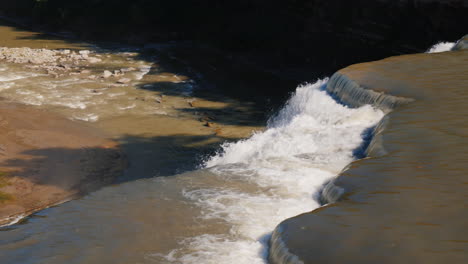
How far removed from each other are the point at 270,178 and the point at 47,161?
19.0 ft

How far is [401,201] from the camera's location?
5824mm

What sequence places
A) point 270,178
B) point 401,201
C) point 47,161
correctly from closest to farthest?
point 401,201 < point 270,178 < point 47,161

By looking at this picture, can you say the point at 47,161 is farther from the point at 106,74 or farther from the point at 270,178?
the point at 106,74

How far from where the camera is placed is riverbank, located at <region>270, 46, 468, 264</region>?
4965mm

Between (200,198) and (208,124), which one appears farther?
(208,124)

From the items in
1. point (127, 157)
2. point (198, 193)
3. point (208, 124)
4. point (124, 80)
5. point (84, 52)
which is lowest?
point (127, 157)

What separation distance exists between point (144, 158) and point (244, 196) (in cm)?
541

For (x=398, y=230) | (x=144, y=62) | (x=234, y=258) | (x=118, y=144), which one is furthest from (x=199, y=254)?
(x=144, y=62)

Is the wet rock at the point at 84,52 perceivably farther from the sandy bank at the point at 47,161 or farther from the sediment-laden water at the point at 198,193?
the sediment-laden water at the point at 198,193

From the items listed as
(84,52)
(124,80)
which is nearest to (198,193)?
(124,80)

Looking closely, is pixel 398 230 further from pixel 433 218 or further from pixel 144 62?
pixel 144 62

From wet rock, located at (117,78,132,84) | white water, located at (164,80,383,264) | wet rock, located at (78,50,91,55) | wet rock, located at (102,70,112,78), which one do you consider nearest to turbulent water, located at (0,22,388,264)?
white water, located at (164,80,383,264)

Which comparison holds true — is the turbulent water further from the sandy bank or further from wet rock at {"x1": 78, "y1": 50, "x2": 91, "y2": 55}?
wet rock at {"x1": 78, "y1": 50, "x2": 91, "y2": 55}

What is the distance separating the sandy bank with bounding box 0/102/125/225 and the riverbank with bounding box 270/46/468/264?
5.43 metres
